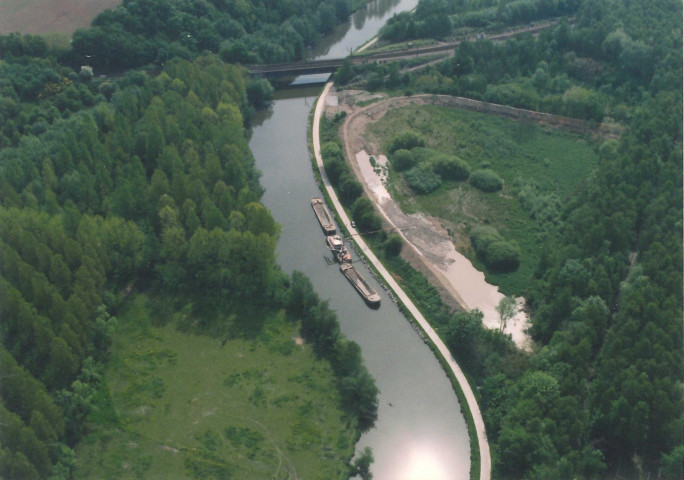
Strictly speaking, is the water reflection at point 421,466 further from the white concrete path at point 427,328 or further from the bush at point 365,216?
the bush at point 365,216

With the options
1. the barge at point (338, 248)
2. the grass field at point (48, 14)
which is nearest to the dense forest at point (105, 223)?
the barge at point (338, 248)

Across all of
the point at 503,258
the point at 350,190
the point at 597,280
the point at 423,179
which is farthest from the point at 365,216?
the point at 597,280

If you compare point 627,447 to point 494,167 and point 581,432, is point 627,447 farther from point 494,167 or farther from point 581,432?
point 494,167

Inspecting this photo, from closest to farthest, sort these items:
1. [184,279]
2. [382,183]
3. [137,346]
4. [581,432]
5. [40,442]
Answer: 1. [40,442]
2. [581,432]
3. [137,346]
4. [184,279]
5. [382,183]

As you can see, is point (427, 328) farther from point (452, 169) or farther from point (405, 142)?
point (405, 142)

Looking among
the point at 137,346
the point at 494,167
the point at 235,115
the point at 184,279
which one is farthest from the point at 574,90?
the point at 137,346

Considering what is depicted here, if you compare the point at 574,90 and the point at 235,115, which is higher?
the point at 235,115

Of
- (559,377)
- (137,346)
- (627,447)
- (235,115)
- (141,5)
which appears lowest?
(627,447)

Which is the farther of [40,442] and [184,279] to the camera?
[184,279]

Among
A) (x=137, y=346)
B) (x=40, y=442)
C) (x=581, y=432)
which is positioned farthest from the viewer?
(x=137, y=346)
